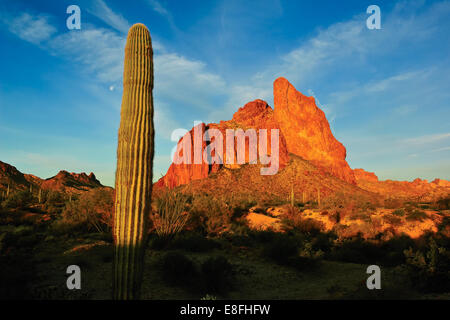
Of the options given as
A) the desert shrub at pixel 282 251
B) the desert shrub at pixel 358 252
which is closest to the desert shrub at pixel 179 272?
the desert shrub at pixel 282 251

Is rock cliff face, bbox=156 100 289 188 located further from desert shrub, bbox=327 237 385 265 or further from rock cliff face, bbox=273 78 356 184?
desert shrub, bbox=327 237 385 265

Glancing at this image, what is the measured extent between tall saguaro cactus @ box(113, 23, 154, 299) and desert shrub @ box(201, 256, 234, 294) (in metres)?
3.32

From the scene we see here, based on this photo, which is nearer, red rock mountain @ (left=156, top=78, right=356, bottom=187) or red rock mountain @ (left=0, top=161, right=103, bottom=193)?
red rock mountain @ (left=0, top=161, right=103, bottom=193)

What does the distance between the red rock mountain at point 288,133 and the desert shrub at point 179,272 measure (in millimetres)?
54396

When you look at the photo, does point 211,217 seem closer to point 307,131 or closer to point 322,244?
point 322,244

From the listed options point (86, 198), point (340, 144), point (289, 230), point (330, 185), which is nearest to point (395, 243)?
point (289, 230)

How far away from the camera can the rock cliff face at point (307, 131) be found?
68562mm

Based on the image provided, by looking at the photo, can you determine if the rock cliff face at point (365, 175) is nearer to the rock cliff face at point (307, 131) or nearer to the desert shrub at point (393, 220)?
the rock cliff face at point (307, 131)

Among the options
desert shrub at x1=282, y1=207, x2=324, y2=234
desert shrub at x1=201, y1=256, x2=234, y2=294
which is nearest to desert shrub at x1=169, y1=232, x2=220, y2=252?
desert shrub at x1=201, y1=256, x2=234, y2=294

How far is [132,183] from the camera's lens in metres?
4.90

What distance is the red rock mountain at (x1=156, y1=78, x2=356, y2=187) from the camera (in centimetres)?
6812

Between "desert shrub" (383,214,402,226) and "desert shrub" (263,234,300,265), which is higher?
"desert shrub" (383,214,402,226)

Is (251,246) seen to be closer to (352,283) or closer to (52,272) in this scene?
(352,283)
